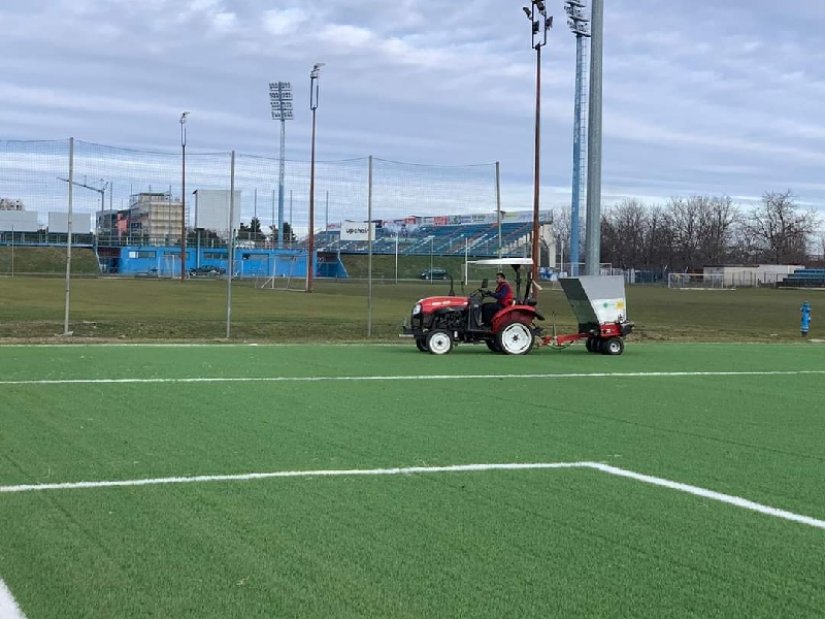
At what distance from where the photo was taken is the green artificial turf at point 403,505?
4.35 meters

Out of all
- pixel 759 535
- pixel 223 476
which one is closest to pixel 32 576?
pixel 223 476

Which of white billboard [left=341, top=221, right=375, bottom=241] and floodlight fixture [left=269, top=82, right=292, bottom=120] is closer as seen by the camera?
white billboard [left=341, top=221, right=375, bottom=241]

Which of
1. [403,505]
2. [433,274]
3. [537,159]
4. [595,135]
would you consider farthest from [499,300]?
[433,274]

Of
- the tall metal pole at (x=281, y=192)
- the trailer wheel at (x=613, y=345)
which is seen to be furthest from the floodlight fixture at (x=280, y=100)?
the trailer wheel at (x=613, y=345)

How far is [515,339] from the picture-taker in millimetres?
17391

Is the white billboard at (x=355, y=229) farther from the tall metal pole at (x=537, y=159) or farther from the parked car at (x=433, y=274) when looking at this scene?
the parked car at (x=433, y=274)

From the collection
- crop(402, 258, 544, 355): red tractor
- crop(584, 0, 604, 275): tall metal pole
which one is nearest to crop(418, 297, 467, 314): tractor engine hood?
crop(402, 258, 544, 355): red tractor

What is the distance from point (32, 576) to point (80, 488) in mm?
1771

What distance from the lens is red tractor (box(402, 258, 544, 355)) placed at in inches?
682

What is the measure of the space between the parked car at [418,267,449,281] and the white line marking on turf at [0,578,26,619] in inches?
1499

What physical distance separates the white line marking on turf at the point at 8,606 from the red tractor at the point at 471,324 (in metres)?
13.1

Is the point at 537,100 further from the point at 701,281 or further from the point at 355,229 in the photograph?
the point at 701,281

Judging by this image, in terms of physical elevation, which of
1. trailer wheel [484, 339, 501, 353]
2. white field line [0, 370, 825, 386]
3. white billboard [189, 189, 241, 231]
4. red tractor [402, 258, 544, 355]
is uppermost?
white billboard [189, 189, 241, 231]

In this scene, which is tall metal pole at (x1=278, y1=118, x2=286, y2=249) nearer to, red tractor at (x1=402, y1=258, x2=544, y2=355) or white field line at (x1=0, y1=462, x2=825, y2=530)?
red tractor at (x1=402, y1=258, x2=544, y2=355)
